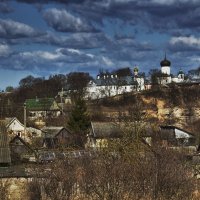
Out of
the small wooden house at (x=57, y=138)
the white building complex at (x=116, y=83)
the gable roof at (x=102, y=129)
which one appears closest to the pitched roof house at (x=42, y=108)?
the white building complex at (x=116, y=83)

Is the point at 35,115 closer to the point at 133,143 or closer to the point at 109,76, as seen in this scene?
the point at 109,76

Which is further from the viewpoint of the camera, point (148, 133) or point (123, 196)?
point (148, 133)

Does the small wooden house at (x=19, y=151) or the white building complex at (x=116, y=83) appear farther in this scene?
the white building complex at (x=116, y=83)

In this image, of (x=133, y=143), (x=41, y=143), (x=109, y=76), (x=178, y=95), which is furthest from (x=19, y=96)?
(x=133, y=143)

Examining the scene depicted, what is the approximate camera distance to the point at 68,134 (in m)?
54.4

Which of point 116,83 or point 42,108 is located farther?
point 116,83

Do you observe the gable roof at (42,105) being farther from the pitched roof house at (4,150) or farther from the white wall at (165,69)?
the pitched roof house at (4,150)

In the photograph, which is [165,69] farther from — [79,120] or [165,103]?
[79,120]

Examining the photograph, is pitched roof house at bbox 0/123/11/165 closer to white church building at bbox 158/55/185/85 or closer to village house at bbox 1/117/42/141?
village house at bbox 1/117/42/141

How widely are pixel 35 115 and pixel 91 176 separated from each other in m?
70.7

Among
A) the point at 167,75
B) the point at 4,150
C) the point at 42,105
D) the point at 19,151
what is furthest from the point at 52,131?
the point at 167,75

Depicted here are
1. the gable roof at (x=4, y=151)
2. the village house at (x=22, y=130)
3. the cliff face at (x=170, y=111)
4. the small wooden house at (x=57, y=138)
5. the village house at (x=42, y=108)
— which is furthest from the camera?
the village house at (x=42, y=108)

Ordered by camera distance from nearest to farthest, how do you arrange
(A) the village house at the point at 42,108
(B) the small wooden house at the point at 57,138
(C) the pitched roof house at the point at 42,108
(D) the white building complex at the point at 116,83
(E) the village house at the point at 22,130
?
(B) the small wooden house at the point at 57,138
(E) the village house at the point at 22,130
(A) the village house at the point at 42,108
(C) the pitched roof house at the point at 42,108
(D) the white building complex at the point at 116,83

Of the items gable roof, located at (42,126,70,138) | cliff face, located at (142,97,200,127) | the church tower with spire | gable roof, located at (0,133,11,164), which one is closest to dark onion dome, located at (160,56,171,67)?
the church tower with spire
